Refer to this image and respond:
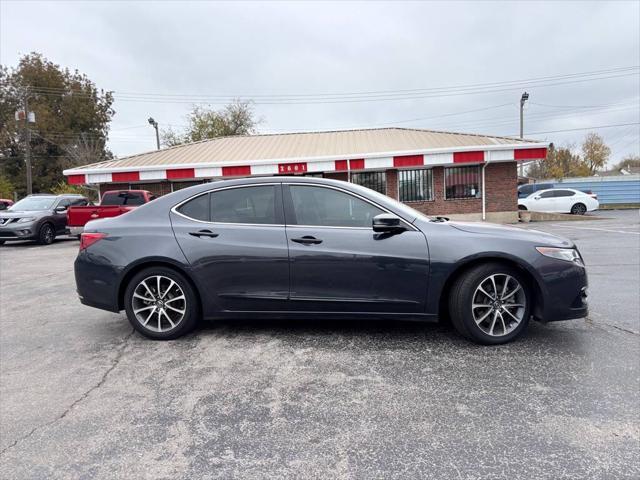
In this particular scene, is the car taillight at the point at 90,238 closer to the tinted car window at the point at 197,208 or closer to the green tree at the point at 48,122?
the tinted car window at the point at 197,208

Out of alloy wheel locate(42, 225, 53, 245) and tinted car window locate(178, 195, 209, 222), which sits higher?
tinted car window locate(178, 195, 209, 222)

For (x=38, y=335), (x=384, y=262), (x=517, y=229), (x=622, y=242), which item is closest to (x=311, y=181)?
(x=384, y=262)

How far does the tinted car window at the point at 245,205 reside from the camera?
3.94 metres

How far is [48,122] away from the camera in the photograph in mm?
42375

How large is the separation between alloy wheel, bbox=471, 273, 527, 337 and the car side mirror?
2.87ft

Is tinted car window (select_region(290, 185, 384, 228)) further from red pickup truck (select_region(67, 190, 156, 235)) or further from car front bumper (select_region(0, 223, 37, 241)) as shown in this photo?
car front bumper (select_region(0, 223, 37, 241))

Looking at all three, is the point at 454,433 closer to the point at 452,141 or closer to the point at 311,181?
the point at 311,181

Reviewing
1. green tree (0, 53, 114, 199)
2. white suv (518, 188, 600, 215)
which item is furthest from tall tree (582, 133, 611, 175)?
green tree (0, 53, 114, 199)

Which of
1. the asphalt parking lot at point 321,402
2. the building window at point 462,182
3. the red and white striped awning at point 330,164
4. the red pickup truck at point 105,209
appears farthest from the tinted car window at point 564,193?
the red pickup truck at point 105,209

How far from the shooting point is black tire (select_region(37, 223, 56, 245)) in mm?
13406

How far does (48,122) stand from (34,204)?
35.6m

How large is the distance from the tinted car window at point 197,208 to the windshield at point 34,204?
1262 centimetres

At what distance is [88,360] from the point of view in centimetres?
363

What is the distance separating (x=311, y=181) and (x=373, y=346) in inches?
65.1
